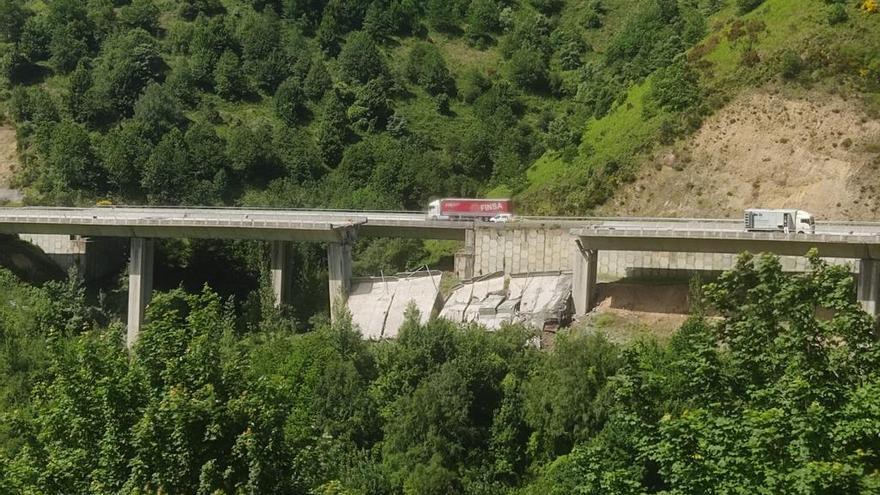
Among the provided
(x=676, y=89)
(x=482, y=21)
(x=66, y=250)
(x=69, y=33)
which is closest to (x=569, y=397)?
(x=676, y=89)

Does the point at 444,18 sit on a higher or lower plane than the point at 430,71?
higher

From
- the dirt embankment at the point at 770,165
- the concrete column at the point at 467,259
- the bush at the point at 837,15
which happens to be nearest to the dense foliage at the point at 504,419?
the concrete column at the point at 467,259

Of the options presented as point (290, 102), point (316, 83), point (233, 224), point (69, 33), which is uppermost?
point (69, 33)

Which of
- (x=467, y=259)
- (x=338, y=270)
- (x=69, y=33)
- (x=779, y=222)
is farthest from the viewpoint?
(x=69, y=33)

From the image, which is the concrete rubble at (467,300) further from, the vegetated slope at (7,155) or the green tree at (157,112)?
the vegetated slope at (7,155)

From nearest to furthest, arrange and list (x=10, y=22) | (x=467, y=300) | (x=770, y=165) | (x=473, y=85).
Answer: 1. (x=467, y=300)
2. (x=770, y=165)
3. (x=473, y=85)
4. (x=10, y=22)

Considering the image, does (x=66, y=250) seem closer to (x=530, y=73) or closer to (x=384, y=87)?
(x=384, y=87)

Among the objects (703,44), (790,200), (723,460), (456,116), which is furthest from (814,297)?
(456,116)
